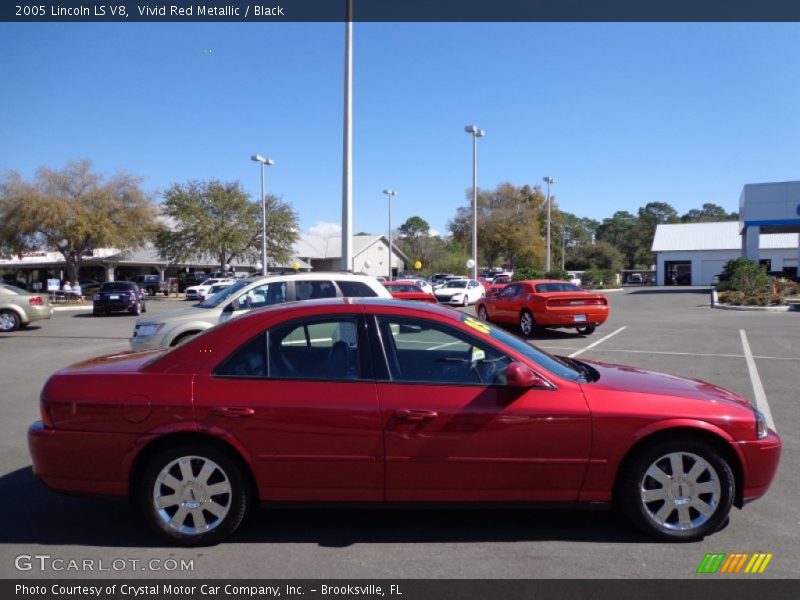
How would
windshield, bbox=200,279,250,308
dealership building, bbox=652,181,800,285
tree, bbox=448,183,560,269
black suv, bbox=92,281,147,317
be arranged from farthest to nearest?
dealership building, bbox=652,181,800,285 → tree, bbox=448,183,560,269 → black suv, bbox=92,281,147,317 → windshield, bbox=200,279,250,308

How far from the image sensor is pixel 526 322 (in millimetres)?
16547

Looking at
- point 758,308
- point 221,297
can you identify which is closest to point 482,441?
point 221,297

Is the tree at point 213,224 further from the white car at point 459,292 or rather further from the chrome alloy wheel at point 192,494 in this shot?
the chrome alloy wheel at point 192,494

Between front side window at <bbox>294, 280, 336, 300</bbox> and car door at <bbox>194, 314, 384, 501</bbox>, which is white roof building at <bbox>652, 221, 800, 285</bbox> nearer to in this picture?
front side window at <bbox>294, 280, 336, 300</bbox>

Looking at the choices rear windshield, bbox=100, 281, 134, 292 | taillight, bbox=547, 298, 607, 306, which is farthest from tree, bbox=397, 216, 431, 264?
taillight, bbox=547, 298, 607, 306

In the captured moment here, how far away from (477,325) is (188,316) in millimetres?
6353

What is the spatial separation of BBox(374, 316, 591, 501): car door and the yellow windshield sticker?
462 mm

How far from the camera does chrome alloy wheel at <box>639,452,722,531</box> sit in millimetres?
4098

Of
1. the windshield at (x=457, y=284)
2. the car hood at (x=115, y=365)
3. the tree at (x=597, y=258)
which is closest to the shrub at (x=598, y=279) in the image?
the tree at (x=597, y=258)

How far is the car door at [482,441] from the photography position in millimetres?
4012

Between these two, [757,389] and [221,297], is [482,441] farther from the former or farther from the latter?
[221,297]
